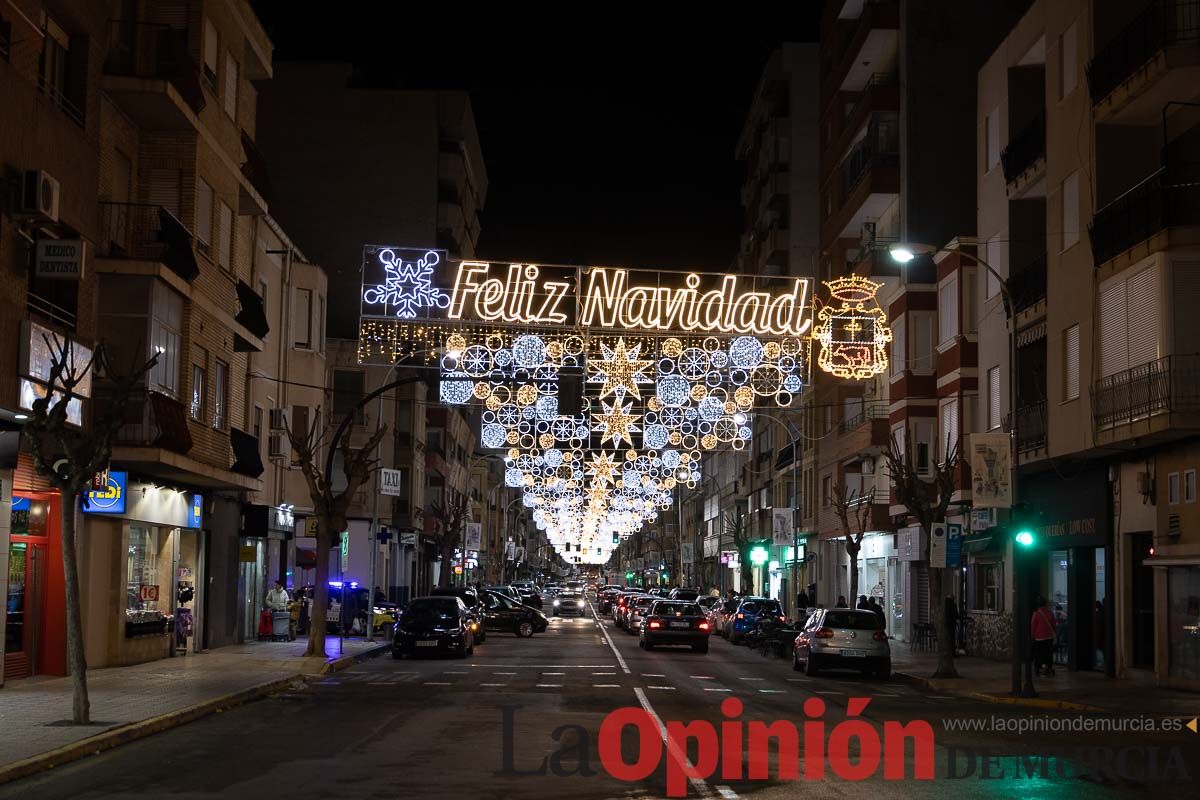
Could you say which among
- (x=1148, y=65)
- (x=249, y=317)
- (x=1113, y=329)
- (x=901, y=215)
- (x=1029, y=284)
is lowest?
(x=1113, y=329)

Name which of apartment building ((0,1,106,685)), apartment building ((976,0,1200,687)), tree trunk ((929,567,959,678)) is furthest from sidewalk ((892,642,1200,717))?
apartment building ((0,1,106,685))

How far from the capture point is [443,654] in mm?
38469

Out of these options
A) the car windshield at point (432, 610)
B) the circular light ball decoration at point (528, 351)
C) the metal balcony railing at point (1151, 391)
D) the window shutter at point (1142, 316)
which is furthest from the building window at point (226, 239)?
the window shutter at point (1142, 316)

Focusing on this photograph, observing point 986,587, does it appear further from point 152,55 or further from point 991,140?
point 152,55

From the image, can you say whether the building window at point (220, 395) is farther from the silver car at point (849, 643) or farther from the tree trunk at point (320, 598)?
the silver car at point (849, 643)

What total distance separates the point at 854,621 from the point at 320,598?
13.2 m

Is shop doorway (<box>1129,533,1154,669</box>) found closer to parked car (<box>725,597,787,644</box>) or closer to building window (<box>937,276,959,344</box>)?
building window (<box>937,276,959,344</box>)

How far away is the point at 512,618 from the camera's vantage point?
54.0 metres

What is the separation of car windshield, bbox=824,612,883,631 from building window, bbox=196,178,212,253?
670 inches

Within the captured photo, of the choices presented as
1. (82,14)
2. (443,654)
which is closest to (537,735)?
(82,14)

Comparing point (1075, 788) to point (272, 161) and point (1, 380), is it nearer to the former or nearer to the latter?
point (1, 380)

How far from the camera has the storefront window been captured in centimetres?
2823

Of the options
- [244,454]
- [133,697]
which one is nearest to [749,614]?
[244,454]

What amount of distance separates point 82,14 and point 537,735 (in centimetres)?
1656
